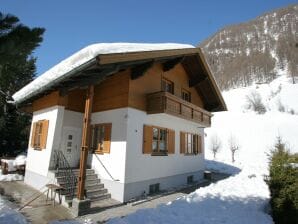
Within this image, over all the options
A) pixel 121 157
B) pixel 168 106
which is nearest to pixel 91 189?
pixel 121 157

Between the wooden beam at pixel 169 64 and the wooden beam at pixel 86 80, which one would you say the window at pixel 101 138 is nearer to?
the wooden beam at pixel 86 80

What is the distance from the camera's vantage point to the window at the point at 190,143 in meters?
16.1

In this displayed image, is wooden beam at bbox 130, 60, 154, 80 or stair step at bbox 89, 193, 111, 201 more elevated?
wooden beam at bbox 130, 60, 154, 80

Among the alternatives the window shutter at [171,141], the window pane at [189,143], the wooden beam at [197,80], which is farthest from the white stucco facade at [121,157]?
the wooden beam at [197,80]

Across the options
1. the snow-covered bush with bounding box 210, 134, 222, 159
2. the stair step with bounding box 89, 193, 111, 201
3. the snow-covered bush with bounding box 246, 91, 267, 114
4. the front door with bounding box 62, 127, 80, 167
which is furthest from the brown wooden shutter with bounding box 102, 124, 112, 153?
the snow-covered bush with bounding box 246, 91, 267, 114

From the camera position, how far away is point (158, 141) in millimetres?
13609

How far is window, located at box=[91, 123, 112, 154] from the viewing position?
1228 centimetres

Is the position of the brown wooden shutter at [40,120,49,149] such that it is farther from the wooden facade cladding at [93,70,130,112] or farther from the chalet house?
the wooden facade cladding at [93,70,130,112]

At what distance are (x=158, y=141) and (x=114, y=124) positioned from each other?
2.91 meters

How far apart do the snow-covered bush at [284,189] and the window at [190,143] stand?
8015 mm

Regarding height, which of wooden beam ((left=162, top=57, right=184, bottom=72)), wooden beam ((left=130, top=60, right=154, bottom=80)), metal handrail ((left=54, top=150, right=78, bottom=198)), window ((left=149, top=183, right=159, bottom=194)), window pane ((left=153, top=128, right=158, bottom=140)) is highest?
wooden beam ((left=162, top=57, right=184, bottom=72))

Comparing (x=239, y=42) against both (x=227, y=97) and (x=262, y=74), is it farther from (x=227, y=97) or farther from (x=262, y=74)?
(x=227, y=97)

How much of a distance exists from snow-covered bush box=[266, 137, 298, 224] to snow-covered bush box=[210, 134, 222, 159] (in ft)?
108

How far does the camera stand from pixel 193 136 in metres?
18.0
